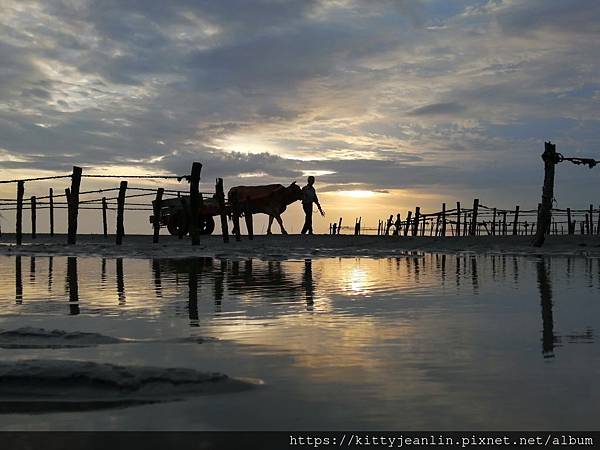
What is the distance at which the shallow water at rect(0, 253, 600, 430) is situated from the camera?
2.05m

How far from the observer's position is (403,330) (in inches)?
149

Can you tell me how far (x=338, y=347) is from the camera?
3.26 metres

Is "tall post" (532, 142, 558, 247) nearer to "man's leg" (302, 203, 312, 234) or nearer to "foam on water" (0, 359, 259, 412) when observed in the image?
"man's leg" (302, 203, 312, 234)

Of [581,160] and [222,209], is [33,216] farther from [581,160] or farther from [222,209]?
[581,160]

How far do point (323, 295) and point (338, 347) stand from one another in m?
2.60

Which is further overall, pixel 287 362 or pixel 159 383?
pixel 287 362

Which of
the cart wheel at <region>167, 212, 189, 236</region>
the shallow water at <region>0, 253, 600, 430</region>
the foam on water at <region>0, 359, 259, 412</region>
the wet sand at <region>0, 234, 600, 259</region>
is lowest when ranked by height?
the shallow water at <region>0, 253, 600, 430</region>

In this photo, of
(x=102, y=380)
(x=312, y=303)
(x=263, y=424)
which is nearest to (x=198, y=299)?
(x=312, y=303)

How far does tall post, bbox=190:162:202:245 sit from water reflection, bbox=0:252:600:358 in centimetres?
757

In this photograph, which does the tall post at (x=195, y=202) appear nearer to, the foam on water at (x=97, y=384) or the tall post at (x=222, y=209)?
the tall post at (x=222, y=209)

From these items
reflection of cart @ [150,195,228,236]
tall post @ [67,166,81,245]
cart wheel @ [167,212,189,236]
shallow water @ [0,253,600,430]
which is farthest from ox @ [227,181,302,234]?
shallow water @ [0,253,600,430]
